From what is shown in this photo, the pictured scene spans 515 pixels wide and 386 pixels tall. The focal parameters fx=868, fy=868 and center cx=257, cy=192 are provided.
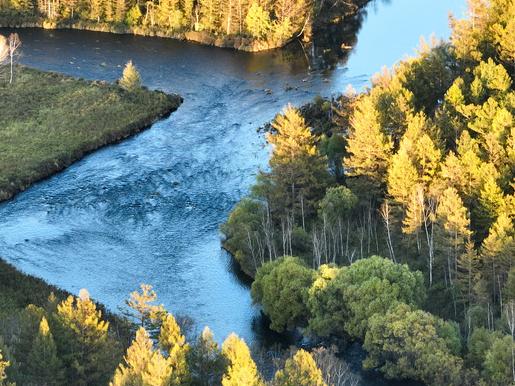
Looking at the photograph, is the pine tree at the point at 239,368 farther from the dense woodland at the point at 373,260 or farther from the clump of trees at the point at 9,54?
the clump of trees at the point at 9,54

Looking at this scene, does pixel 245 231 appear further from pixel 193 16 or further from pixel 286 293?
pixel 193 16

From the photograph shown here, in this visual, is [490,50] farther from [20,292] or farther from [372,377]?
[20,292]

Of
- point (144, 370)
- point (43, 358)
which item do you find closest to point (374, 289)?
point (144, 370)

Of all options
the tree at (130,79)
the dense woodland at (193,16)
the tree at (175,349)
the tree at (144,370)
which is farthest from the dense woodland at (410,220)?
the dense woodland at (193,16)

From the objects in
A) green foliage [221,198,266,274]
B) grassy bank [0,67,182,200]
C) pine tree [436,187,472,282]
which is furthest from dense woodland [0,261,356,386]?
grassy bank [0,67,182,200]

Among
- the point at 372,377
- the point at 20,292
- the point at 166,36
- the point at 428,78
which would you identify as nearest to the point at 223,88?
the point at 166,36
